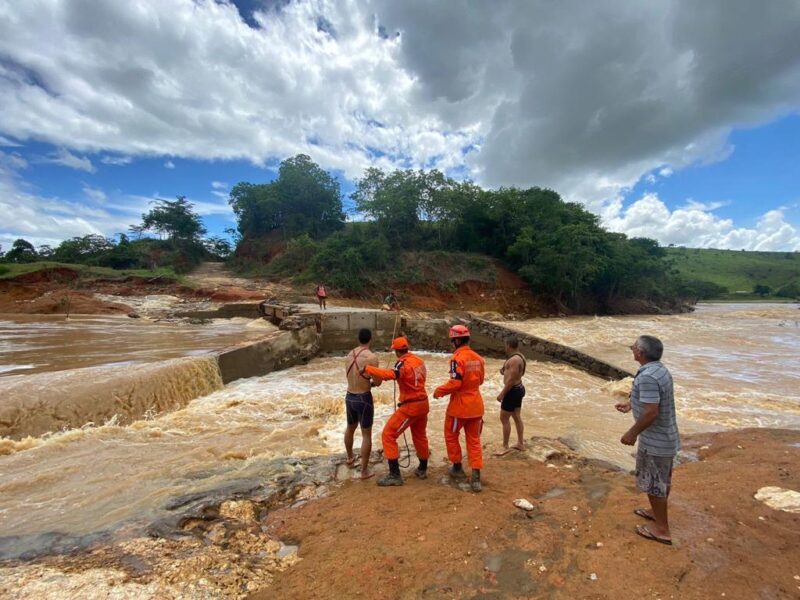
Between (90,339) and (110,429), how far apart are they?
810 centimetres

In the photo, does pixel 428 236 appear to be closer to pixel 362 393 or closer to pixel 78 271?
pixel 78 271

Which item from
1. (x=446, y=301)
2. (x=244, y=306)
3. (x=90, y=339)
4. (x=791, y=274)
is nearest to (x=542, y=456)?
(x=90, y=339)

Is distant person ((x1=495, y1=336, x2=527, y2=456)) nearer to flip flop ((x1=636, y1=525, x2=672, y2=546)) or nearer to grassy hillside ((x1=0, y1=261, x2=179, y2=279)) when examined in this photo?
flip flop ((x1=636, y1=525, x2=672, y2=546))

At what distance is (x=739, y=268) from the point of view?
271 ft

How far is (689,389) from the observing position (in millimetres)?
10055

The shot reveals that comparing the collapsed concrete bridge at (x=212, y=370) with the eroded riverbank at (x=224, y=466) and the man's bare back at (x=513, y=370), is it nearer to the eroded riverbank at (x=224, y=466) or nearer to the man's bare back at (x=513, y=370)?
the eroded riverbank at (x=224, y=466)

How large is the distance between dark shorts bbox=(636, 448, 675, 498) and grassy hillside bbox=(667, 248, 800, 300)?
75449 millimetres

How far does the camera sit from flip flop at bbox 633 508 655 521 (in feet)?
11.9

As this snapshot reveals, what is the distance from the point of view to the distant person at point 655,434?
3.24 meters

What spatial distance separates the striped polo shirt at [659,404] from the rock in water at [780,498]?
1.81 metres

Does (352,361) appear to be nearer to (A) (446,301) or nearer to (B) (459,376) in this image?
(B) (459,376)

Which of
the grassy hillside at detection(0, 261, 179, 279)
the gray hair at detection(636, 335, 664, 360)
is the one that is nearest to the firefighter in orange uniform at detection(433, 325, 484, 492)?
the gray hair at detection(636, 335, 664, 360)

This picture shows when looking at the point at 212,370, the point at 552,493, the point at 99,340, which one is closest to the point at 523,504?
the point at 552,493

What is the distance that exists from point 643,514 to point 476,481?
162 cm
